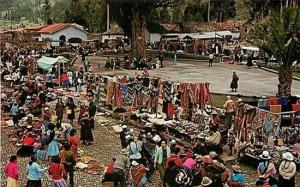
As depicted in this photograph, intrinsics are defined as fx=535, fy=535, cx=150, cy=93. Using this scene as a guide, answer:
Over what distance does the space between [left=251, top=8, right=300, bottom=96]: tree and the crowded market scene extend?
49 millimetres

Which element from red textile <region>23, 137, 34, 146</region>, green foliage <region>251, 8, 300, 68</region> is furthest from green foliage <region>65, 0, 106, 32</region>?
red textile <region>23, 137, 34, 146</region>

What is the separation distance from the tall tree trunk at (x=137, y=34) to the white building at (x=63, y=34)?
20.3 m

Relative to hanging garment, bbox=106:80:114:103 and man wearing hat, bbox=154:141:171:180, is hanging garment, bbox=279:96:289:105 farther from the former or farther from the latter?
man wearing hat, bbox=154:141:171:180

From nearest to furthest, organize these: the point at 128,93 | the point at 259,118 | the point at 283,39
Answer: the point at 259,118 → the point at 128,93 → the point at 283,39

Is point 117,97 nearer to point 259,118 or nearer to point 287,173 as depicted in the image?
point 259,118

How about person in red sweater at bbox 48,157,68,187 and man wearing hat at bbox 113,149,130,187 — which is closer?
person in red sweater at bbox 48,157,68,187

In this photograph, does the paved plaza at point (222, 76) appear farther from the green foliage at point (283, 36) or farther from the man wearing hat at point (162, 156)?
the man wearing hat at point (162, 156)

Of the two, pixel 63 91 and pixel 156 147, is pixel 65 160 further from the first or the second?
pixel 63 91

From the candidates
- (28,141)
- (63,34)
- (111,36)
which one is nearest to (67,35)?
(63,34)

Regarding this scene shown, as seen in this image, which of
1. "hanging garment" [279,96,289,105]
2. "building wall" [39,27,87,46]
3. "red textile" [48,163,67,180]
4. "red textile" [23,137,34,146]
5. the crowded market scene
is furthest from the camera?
"building wall" [39,27,87,46]

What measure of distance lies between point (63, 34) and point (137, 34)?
919 inches

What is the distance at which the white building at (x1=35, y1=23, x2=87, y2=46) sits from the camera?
6944 centimetres

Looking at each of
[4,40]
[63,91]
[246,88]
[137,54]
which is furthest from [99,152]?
[4,40]

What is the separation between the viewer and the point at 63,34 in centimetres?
7056
